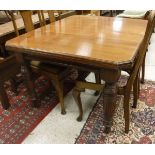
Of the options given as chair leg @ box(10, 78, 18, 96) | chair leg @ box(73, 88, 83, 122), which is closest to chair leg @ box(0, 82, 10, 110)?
chair leg @ box(10, 78, 18, 96)

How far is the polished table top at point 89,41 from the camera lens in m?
1.29

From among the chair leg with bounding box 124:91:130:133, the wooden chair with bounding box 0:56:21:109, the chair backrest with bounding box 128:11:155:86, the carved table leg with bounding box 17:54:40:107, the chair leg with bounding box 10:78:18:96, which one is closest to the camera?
the chair backrest with bounding box 128:11:155:86

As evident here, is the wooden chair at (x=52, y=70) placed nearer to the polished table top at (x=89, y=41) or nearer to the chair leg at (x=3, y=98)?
the polished table top at (x=89, y=41)

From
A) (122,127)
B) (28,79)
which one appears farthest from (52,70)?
(122,127)

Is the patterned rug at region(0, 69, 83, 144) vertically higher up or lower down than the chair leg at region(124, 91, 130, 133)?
lower down

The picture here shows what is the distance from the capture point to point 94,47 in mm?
1424

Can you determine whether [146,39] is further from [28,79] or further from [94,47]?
[28,79]

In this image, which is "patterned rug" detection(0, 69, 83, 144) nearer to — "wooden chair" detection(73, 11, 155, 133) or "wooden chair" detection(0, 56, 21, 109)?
"wooden chair" detection(0, 56, 21, 109)

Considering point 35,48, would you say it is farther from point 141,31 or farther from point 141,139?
point 141,139

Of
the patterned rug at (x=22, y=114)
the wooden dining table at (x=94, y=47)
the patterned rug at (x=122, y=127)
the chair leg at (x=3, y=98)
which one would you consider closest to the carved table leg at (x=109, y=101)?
the wooden dining table at (x=94, y=47)

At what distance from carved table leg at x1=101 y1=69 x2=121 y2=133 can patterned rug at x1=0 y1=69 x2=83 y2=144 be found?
708 mm

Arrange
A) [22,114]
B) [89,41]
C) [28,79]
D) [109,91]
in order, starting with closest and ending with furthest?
1. [109,91]
2. [89,41]
3. [28,79]
4. [22,114]

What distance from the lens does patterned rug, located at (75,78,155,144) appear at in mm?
1611

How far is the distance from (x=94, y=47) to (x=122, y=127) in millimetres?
800
